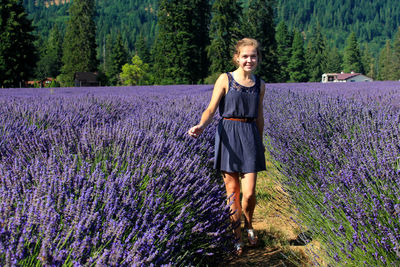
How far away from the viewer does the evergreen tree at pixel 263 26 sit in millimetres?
45916

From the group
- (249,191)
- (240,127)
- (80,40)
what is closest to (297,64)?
(80,40)

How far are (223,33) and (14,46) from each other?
71.3 feet

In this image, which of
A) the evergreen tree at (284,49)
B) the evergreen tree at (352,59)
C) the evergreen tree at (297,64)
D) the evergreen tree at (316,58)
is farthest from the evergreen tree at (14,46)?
the evergreen tree at (352,59)

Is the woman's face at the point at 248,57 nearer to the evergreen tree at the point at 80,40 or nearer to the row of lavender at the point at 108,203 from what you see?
the row of lavender at the point at 108,203

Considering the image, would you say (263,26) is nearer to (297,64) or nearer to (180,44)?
(180,44)

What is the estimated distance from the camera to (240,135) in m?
2.71

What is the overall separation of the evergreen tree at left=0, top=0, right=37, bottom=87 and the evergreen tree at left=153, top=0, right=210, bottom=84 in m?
14.0

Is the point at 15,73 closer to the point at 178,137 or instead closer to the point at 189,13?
the point at 189,13

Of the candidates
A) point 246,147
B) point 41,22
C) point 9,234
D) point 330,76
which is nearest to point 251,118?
point 246,147

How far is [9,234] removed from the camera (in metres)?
1.25

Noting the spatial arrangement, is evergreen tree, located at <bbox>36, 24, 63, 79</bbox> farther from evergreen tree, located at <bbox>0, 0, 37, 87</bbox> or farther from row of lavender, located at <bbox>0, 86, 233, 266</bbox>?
row of lavender, located at <bbox>0, 86, 233, 266</bbox>

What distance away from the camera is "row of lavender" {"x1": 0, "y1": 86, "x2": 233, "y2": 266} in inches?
49.9

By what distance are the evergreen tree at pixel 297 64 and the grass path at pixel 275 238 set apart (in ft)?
190

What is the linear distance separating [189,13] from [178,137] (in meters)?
44.5
